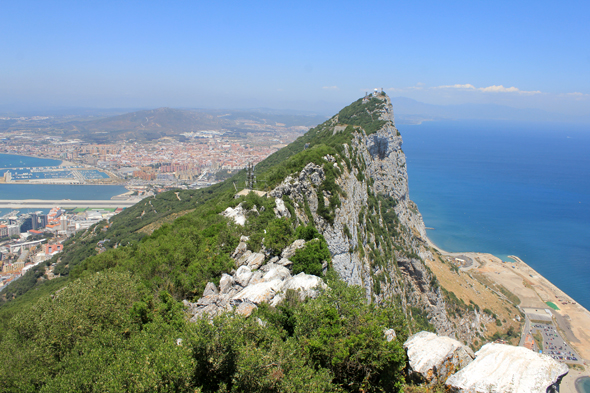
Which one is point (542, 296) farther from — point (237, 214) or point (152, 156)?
point (152, 156)

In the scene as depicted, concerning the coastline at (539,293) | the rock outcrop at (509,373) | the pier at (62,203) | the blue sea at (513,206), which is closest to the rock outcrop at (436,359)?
the rock outcrop at (509,373)

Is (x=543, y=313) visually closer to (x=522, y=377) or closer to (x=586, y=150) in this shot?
(x=522, y=377)

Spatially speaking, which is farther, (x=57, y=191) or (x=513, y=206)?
(x=513, y=206)

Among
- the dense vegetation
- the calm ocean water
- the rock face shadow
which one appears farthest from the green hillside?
the calm ocean water

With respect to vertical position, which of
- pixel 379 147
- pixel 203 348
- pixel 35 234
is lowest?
pixel 35 234

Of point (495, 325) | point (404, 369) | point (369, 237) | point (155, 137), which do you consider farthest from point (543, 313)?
point (155, 137)

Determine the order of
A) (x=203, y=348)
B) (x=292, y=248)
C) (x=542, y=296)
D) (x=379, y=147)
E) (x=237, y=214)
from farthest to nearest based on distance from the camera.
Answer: (x=542, y=296) → (x=379, y=147) → (x=237, y=214) → (x=292, y=248) → (x=203, y=348)

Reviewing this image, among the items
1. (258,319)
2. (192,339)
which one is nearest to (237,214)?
(258,319)

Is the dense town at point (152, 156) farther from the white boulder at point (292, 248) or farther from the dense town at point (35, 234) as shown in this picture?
the white boulder at point (292, 248)
